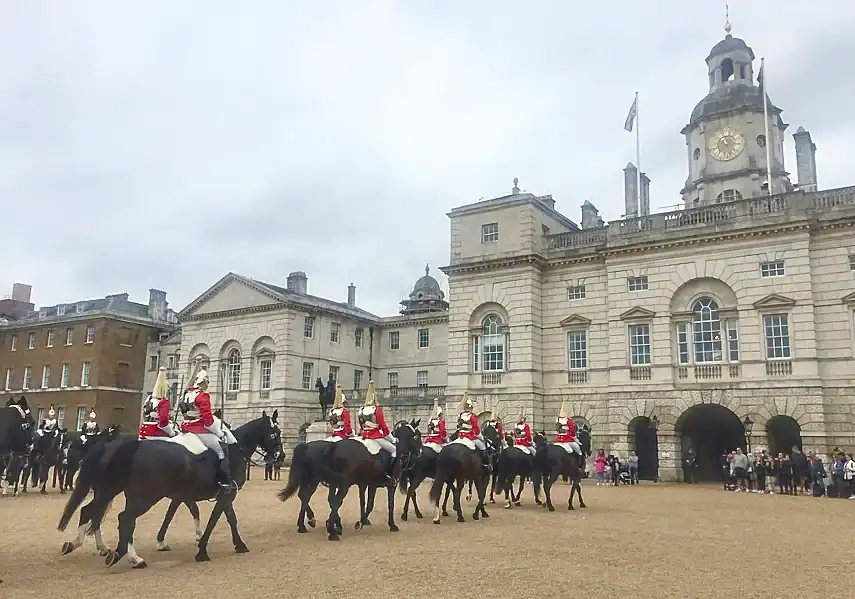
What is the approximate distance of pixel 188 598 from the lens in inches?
311

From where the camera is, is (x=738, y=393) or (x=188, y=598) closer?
(x=188, y=598)

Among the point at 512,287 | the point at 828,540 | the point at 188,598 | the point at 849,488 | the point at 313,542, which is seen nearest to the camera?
the point at 188,598

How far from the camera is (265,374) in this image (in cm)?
4484

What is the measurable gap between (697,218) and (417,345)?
22401 millimetres

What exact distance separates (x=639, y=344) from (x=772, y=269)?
615 cm

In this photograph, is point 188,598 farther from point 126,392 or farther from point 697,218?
point 126,392

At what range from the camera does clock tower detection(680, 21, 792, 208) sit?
37.7 metres

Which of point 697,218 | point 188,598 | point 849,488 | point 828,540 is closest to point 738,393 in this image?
point 849,488

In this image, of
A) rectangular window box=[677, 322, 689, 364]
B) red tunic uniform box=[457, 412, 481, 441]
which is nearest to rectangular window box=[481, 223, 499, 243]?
rectangular window box=[677, 322, 689, 364]

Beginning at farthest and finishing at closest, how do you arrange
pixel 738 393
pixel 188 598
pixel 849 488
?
1. pixel 738 393
2. pixel 849 488
3. pixel 188 598

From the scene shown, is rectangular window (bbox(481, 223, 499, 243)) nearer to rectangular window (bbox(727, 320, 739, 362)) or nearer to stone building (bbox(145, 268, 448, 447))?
stone building (bbox(145, 268, 448, 447))

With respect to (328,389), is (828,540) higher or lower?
lower

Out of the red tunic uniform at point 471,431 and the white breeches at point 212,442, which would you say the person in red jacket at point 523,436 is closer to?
the red tunic uniform at point 471,431

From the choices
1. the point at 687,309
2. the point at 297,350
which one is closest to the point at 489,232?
the point at 687,309
